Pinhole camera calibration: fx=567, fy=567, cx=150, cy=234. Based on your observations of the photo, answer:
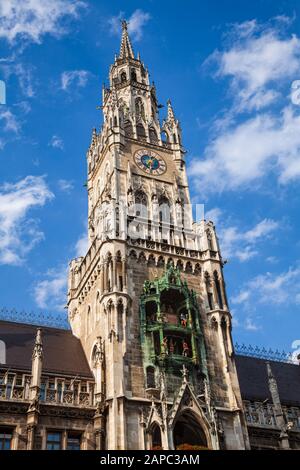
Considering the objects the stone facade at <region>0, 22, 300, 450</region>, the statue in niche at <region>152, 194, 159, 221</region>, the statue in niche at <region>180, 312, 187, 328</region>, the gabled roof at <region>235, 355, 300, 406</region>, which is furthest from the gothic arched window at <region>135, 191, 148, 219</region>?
the gabled roof at <region>235, 355, 300, 406</region>

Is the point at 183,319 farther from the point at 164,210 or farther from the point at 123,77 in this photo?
the point at 123,77

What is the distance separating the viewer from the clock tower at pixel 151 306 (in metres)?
31.9

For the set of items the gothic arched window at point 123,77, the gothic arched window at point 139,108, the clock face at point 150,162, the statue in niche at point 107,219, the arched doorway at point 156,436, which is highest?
the gothic arched window at point 123,77

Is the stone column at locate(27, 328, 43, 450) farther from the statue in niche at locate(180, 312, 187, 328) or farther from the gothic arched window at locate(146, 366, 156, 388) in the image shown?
the statue in niche at locate(180, 312, 187, 328)

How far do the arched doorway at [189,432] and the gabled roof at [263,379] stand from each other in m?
6.67

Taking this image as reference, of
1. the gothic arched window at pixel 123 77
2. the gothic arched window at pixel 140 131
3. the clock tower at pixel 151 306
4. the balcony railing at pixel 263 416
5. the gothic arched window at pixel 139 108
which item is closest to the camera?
the clock tower at pixel 151 306

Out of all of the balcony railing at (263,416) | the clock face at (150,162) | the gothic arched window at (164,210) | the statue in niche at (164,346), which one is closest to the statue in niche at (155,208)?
the gothic arched window at (164,210)

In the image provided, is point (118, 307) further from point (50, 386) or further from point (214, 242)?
point (214, 242)

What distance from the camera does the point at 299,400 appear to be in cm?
4200

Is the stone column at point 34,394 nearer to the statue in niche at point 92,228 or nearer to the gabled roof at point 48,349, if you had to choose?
the gabled roof at point 48,349

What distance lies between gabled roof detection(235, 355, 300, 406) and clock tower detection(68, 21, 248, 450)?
5784 mm

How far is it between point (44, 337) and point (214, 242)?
45.7ft

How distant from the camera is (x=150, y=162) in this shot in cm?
4700

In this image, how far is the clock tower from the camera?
31.9 m
